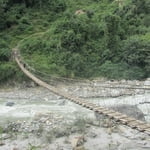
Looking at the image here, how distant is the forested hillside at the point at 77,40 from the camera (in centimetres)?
2192

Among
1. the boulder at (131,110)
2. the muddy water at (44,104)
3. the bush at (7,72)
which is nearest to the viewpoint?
the boulder at (131,110)

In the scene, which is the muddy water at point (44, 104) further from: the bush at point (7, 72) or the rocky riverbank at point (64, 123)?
the bush at point (7, 72)

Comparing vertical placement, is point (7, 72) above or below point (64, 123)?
above

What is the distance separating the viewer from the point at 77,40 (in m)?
23.0

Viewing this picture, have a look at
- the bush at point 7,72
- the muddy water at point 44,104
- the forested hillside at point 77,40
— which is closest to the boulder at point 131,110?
the muddy water at point 44,104

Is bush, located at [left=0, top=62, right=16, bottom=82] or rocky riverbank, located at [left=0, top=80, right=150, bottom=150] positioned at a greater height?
bush, located at [left=0, top=62, right=16, bottom=82]

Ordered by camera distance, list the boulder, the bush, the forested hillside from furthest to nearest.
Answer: the forested hillside → the bush → the boulder

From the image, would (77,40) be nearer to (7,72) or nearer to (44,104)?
(7,72)

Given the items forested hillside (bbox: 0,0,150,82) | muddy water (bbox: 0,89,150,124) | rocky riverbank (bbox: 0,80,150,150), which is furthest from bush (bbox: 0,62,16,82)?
rocky riverbank (bbox: 0,80,150,150)

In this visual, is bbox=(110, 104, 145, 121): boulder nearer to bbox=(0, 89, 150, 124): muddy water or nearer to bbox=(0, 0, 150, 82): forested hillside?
bbox=(0, 89, 150, 124): muddy water

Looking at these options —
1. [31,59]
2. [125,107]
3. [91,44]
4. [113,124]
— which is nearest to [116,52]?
[91,44]

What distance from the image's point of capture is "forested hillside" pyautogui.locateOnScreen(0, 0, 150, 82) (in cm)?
2192

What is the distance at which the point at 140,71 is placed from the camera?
21.8m

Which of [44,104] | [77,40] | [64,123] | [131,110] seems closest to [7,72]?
[44,104]
